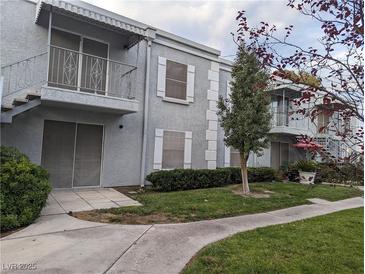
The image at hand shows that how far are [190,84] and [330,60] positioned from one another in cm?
949

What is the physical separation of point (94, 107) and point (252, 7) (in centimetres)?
608

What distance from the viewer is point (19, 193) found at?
5.32m

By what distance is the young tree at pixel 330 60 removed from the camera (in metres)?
2.40

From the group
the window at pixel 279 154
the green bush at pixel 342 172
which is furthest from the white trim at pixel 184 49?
the green bush at pixel 342 172

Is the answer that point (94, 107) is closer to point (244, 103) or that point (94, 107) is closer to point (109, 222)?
point (109, 222)

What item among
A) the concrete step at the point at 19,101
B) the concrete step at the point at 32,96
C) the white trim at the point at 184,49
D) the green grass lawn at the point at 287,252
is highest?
the white trim at the point at 184,49

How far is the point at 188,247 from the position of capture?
454cm

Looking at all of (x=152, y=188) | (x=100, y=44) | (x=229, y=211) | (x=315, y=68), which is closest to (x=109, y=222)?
(x=229, y=211)

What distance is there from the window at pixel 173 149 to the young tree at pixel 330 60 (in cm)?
844

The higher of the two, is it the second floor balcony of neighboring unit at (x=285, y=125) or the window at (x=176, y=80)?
the window at (x=176, y=80)

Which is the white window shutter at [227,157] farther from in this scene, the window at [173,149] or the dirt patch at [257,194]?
the dirt patch at [257,194]

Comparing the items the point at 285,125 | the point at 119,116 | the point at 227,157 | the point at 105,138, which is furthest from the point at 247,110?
the point at 285,125

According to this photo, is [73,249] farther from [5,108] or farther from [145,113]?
[145,113]

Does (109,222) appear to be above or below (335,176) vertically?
below
